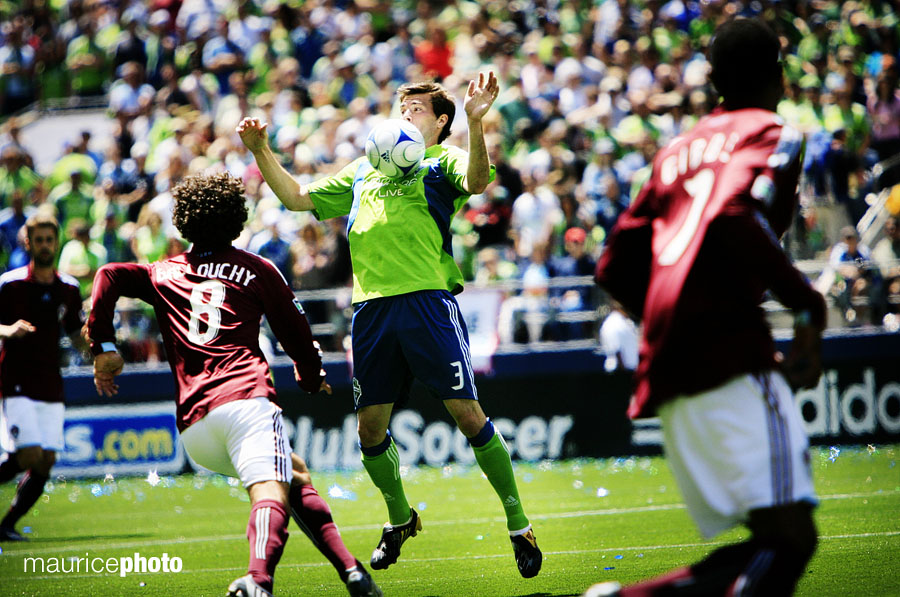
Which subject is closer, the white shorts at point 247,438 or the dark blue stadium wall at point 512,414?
the white shorts at point 247,438

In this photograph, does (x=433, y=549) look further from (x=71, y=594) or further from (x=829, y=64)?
(x=829, y=64)

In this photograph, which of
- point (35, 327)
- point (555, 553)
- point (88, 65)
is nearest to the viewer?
point (555, 553)

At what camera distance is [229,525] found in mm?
8875

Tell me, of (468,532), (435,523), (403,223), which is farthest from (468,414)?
(435,523)

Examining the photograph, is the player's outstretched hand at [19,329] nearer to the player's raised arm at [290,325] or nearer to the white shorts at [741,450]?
the player's raised arm at [290,325]

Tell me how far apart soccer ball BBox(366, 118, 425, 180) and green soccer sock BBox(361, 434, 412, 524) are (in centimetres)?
153

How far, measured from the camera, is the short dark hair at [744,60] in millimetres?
3566

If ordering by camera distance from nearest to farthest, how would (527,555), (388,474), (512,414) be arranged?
1. (527,555)
2. (388,474)
3. (512,414)

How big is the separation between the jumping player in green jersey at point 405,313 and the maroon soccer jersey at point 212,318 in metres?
0.80

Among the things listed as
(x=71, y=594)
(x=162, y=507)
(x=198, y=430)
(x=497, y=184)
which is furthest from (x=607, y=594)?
(x=497, y=184)

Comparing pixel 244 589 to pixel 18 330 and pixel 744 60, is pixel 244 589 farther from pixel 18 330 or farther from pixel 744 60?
pixel 18 330

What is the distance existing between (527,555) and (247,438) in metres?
1.78

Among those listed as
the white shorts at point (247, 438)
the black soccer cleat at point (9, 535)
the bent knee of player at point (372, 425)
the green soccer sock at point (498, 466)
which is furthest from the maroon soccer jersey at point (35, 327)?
the white shorts at point (247, 438)

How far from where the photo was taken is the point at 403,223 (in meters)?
6.00
